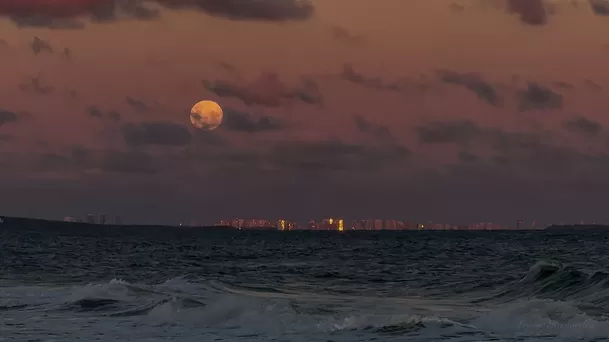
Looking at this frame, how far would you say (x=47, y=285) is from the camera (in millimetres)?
49656

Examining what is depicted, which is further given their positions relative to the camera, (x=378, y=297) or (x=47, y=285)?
(x=47, y=285)

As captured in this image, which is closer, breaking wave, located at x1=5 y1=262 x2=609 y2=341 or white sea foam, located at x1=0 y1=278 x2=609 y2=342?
white sea foam, located at x1=0 y1=278 x2=609 y2=342

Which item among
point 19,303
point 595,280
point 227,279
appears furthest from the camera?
point 227,279

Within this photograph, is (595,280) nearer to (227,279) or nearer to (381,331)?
(381,331)

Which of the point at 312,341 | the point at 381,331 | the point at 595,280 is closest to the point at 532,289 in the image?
the point at 595,280

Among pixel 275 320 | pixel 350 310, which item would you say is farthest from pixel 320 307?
pixel 275 320

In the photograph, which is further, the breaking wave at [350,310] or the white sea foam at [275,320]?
the breaking wave at [350,310]

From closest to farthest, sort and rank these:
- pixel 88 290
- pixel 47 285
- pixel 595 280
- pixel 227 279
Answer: pixel 88 290 < pixel 595 280 < pixel 47 285 < pixel 227 279

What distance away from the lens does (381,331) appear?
27.0 metres

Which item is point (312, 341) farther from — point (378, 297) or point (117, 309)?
point (378, 297)

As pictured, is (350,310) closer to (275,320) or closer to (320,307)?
(320,307)

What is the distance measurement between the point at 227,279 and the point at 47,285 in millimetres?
11874

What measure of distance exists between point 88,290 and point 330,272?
25756 millimetres

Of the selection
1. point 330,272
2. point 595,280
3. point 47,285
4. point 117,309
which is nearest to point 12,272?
point 47,285
